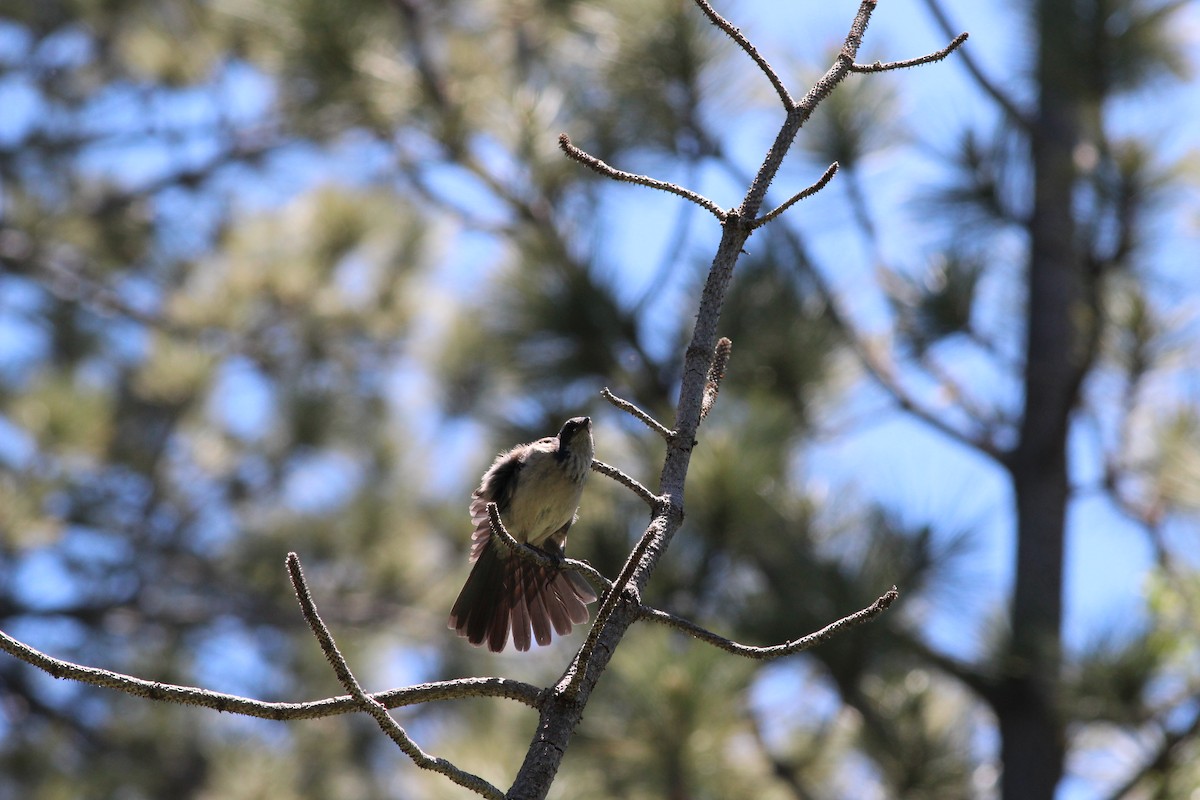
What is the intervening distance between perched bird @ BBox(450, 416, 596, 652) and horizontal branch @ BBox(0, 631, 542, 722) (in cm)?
128

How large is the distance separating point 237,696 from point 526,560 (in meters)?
1.46

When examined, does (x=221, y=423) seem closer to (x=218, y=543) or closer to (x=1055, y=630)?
(x=218, y=543)

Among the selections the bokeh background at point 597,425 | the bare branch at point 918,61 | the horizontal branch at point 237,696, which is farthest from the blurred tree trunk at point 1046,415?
the horizontal branch at point 237,696

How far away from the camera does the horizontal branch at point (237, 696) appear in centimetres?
119

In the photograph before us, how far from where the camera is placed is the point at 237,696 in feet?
3.81

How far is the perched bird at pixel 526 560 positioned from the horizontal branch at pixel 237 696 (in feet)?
4.19

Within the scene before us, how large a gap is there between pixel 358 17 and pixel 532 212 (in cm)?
113

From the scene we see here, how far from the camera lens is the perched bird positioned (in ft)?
9.17

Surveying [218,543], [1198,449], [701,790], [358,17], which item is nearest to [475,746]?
[701,790]

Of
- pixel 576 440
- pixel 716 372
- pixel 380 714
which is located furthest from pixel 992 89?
pixel 380 714

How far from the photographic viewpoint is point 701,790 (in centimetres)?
364

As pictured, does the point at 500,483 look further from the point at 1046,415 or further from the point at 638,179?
the point at 1046,415

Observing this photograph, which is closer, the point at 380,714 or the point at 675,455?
the point at 380,714

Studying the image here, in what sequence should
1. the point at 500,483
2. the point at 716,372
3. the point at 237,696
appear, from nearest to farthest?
1. the point at 237,696
2. the point at 716,372
3. the point at 500,483
